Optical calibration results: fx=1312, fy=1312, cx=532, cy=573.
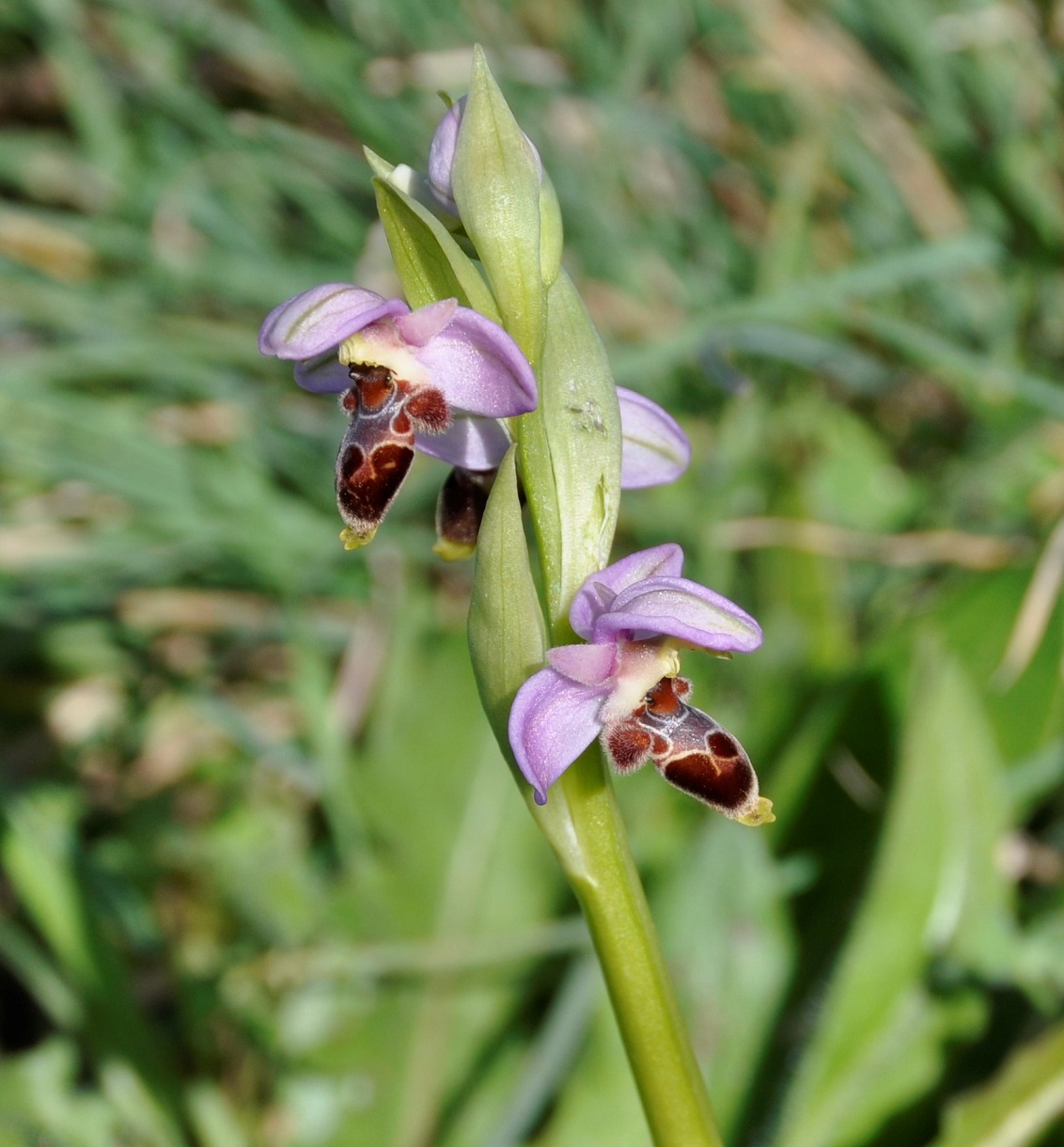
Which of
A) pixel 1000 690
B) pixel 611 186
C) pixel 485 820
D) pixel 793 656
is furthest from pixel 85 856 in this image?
pixel 611 186

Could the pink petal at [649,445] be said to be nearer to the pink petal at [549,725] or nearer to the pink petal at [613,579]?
the pink petal at [613,579]

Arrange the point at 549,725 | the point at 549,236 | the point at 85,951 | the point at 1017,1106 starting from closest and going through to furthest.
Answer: the point at 549,725
the point at 549,236
the point at 1017,1106
the point at 85,951

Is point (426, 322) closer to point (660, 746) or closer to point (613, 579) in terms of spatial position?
point (613, 579)

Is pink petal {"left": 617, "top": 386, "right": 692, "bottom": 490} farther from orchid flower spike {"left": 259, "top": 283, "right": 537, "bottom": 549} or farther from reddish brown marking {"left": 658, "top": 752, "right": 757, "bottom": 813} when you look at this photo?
reddish brown marking {"left": 658, "top": 752, "right": 757, "bottom": 813}

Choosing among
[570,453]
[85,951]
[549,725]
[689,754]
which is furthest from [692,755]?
[85,951]

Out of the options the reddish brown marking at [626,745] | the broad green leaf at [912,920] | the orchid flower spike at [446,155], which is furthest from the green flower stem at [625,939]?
the broad green leaf at [912,920]

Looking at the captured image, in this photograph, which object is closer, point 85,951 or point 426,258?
point 426,258
